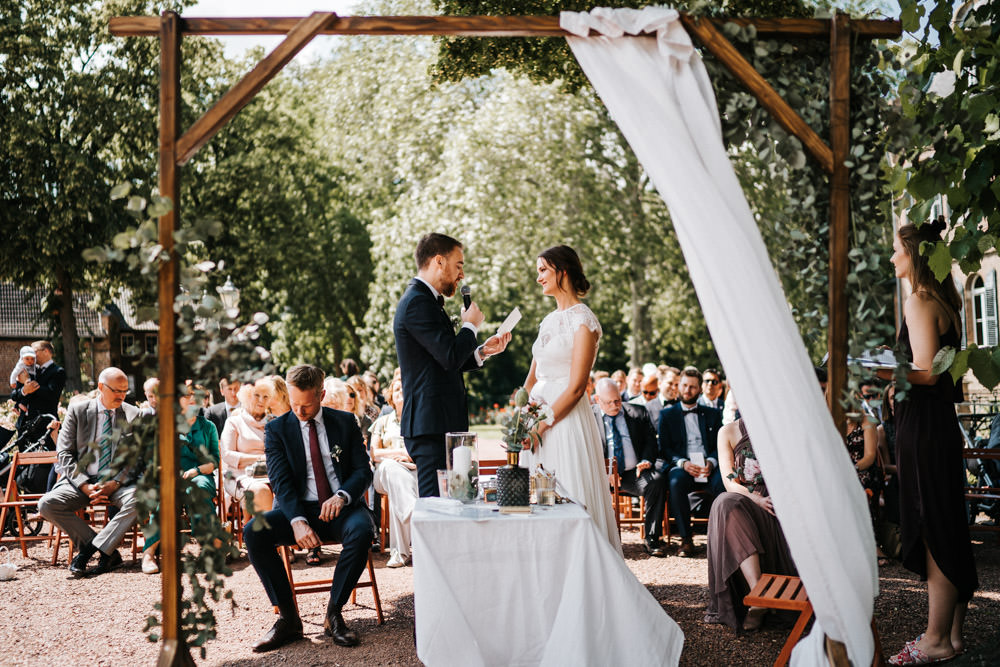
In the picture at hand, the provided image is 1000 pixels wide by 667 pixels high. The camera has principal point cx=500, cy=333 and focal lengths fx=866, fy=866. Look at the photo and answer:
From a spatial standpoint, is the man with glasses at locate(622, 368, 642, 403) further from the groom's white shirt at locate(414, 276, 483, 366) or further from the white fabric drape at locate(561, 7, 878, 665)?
the white fabric drape at locate(561, 7, 878, 665)

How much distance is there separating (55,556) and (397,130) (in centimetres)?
1582

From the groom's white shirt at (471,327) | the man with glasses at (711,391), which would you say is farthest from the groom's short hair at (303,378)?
the man with glasses at (711,391)

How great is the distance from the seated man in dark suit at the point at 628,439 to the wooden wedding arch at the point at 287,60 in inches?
169

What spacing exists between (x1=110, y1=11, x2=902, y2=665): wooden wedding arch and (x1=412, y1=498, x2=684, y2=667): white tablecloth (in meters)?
1.15

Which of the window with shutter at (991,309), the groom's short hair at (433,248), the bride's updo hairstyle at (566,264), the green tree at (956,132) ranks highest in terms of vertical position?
the window with shutter at (991,309)

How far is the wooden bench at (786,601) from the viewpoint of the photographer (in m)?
3.95

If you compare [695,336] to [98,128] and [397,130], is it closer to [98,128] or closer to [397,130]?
[397,130]

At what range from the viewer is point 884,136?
12.7ft

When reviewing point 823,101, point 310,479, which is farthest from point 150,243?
point 823,101

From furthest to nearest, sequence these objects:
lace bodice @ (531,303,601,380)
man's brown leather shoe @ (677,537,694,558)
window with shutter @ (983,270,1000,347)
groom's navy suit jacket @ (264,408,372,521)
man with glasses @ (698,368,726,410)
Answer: window with shutter @ (983,270,1000,347) → man with glasses @ (698,368,726,410) → man's brown leather shoe @ (677,537,694,558) → groom's navy suit jacket @ (264,408,372,521) → lace bodice @ (531,303,601,380)

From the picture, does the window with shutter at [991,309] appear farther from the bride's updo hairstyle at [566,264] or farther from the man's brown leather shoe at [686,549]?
the bride's updo hairstyle at [566,264]

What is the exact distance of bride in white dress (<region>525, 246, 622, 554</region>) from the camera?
4.52 metres

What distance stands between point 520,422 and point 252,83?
6.21ft

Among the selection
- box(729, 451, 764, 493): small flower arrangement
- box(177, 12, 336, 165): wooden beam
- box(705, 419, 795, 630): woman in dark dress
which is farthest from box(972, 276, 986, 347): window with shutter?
box(177, 12, 336, 165): wooden beam
